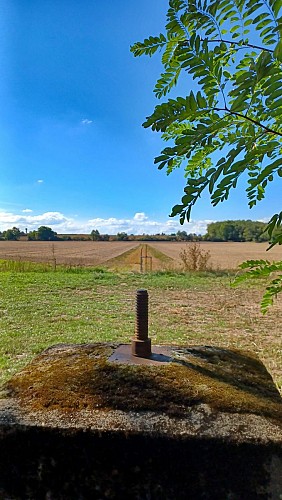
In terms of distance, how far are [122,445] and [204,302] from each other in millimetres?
9323

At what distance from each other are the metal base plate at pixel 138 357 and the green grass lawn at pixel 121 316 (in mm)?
2924

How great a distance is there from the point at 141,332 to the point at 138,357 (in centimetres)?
12

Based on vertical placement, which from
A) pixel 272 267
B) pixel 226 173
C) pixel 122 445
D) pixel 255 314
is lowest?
pixel 255 314

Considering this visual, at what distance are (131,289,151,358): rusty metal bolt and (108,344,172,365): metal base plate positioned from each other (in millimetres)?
32

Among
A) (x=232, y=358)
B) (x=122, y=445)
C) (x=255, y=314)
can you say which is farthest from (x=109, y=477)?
(x=255, y=314)

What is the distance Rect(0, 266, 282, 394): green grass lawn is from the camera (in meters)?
5.85

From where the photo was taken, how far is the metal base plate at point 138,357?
5.45 ft

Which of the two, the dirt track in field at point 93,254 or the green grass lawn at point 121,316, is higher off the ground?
the dirt track in field at point 93,254

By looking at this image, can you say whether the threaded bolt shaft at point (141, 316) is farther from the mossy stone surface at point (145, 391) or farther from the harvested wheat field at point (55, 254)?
the harvested wheat field at point (55, 254)

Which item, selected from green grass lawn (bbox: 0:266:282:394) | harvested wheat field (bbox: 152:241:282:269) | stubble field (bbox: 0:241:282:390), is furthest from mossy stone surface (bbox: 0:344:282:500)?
harvested wheat field (bbox: 152:241:282:269)

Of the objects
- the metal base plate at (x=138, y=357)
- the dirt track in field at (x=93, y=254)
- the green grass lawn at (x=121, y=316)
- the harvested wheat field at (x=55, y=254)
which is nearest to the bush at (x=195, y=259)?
the dirt track in field at (x=93, y=254)

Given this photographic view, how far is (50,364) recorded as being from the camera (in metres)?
1.75

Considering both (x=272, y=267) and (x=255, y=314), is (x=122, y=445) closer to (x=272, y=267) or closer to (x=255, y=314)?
(x=272, y=267)

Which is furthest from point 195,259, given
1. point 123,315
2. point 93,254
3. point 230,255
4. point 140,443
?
point 140,443
